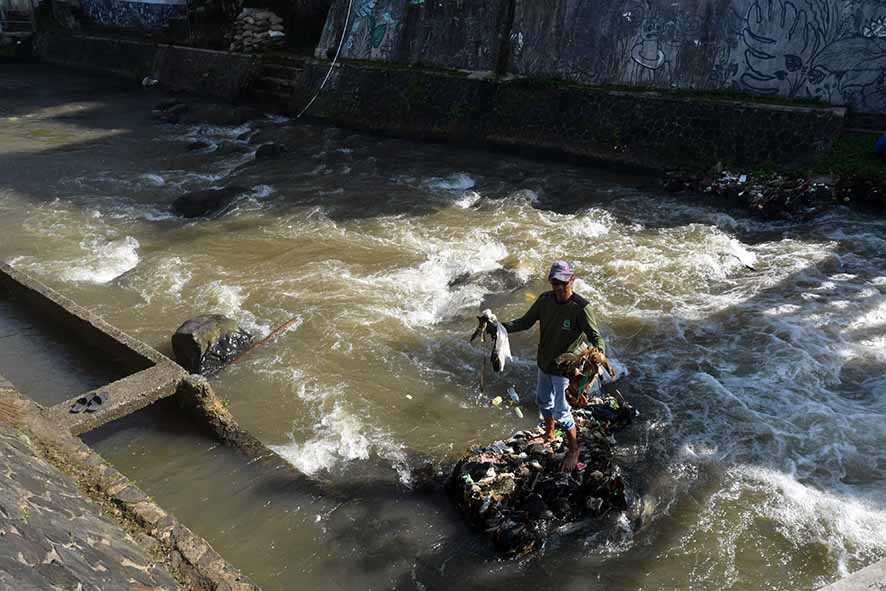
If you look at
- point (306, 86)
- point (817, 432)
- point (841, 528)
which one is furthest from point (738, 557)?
point (306, 86)

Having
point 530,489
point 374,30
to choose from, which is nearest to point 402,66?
point 374,30

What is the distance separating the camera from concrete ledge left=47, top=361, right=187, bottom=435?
6.07 meters

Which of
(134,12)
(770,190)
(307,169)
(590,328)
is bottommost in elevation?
(307,169)

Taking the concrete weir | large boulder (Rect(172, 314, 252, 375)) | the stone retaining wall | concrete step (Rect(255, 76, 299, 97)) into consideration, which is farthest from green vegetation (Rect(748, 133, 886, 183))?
concrete step (Rect(255, 76, 299, 97))

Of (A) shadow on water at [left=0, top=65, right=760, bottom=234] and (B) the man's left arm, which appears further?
(A) shadow on water at [left=0, top=65, right=760, bottom=234]

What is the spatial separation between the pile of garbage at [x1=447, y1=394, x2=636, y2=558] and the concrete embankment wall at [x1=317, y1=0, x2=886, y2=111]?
421 inches

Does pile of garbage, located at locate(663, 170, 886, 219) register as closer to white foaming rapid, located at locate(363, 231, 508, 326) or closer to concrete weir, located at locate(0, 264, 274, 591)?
white foaming rapid, located at locate(363, 231, 508, 326)

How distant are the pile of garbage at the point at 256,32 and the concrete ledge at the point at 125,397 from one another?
17.5 m

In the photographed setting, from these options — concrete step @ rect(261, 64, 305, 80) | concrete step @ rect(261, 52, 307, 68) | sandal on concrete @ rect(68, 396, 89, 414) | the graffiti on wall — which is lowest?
sandal on concrete @ rect(68, 396, 89, 414)

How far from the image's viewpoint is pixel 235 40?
870 inches

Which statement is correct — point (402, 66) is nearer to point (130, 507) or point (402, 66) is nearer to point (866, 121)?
point (866, 121)

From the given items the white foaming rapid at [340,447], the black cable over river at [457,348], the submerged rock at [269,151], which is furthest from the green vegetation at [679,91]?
the white foaming rapid at [340,447]

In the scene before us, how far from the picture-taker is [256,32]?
866 inches

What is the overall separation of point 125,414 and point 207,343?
5.29ft
